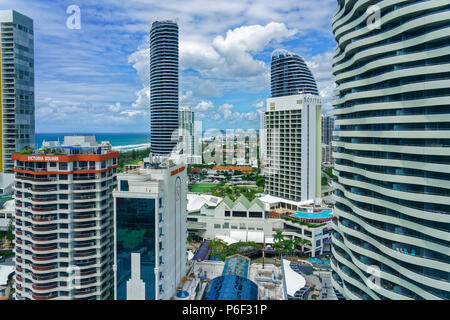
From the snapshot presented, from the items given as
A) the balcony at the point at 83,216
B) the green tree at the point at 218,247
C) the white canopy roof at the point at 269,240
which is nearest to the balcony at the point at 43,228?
the balcony at the point at 83,216

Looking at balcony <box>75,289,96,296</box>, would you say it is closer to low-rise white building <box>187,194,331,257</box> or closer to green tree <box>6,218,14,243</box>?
low-rise white building <box>187,194,331,257</box>

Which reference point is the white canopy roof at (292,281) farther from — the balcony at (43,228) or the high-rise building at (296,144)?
the high-rise building at (296,144)

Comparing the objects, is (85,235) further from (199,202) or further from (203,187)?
(203,187)

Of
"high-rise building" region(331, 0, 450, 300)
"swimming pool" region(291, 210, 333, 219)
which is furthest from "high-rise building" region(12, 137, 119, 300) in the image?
"swimming pool" region(291, 210, 333, 219)

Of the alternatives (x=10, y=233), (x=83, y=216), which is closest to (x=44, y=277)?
(x=83, y=216)
